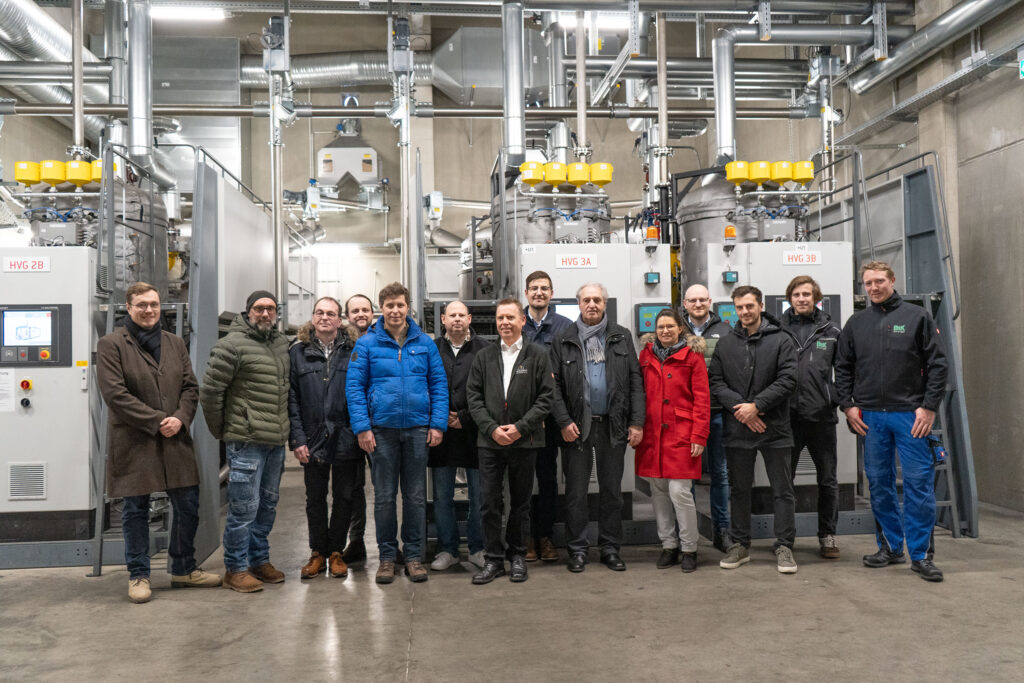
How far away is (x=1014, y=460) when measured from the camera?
20.8 feet

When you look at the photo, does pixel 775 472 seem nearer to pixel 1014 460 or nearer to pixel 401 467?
pixel 401 467

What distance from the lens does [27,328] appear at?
5082 millimetres

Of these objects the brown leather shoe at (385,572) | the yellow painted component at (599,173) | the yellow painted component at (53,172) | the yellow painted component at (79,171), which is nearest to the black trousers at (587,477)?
the brown leather shoe at (385,572)

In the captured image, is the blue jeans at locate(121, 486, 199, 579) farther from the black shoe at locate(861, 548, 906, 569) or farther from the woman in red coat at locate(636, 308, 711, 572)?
the black shoe at locate(861, 548, 906, 569)

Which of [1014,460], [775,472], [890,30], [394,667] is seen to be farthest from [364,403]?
[890,30]

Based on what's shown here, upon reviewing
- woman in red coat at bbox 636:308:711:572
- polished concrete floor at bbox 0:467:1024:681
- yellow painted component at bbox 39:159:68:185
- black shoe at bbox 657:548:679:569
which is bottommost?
polished concrete floor at bbox 0:467:1024:681

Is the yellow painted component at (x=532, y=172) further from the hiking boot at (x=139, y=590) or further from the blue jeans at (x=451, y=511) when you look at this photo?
the hiking boot at (x=139, y=590)

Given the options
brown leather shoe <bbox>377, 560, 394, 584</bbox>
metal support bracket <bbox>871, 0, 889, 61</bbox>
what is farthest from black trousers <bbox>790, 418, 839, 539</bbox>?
metal support bracket <bbox>871, 0, 889, 61</bbox>

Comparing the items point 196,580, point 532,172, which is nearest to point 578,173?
point 532,172

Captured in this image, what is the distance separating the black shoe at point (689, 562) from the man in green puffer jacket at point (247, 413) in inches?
97.1

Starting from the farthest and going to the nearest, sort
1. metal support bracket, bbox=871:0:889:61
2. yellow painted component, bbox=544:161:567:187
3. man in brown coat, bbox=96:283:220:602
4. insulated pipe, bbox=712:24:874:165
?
insulated pipe, bbox=712:24:874:165 < metal support bracket, bbox=871:0:889:61 < yellow painted component, bbox=544:161:567:187 < man in brown coat, bbox=96:283:220:602

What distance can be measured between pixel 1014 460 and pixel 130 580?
6.49 meters

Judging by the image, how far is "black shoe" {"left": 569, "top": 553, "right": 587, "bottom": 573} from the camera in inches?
185

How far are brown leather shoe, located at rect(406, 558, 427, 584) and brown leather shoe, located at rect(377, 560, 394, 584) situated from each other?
0.10 metres
